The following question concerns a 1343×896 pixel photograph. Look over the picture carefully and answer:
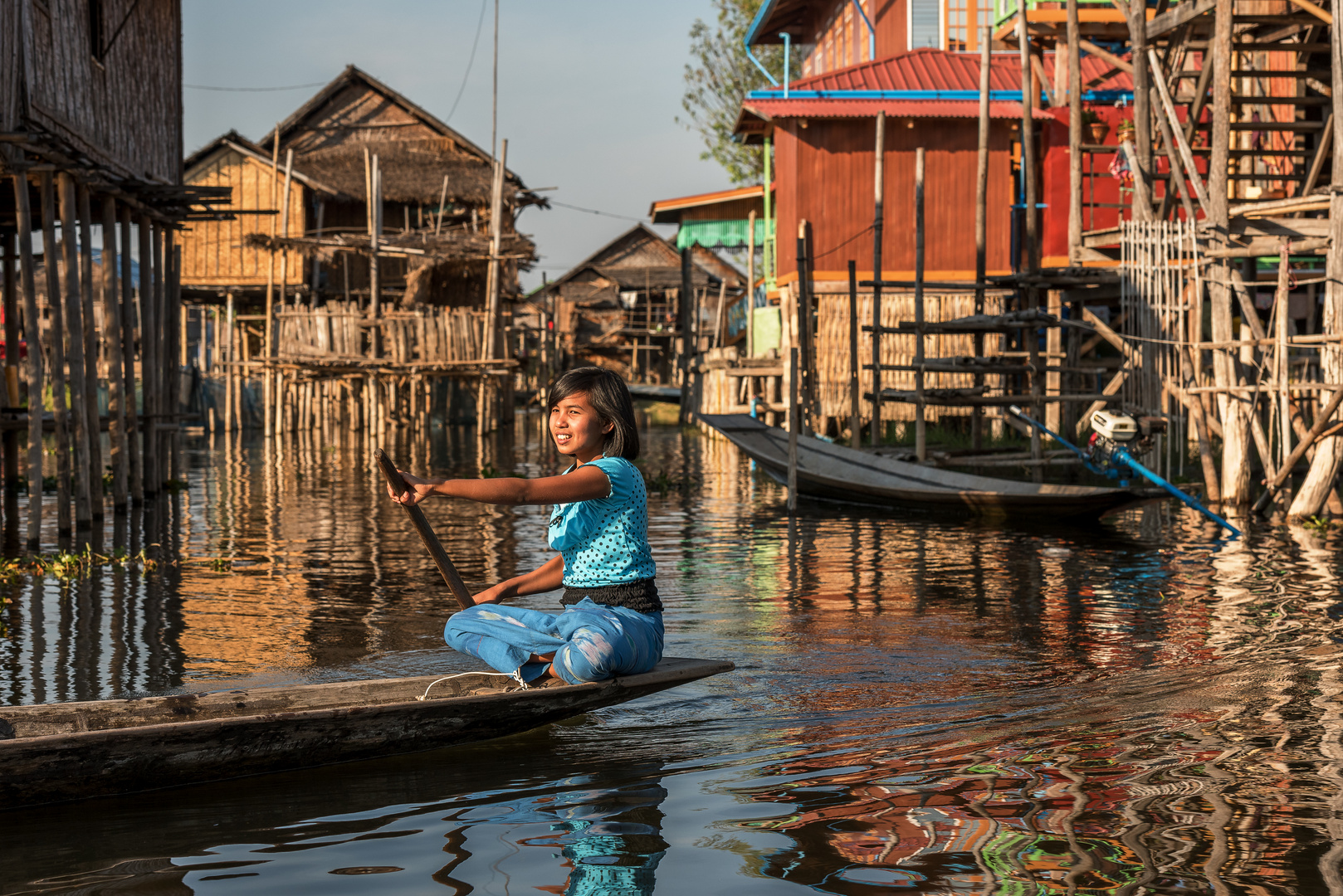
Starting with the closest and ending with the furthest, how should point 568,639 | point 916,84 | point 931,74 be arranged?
1. point 568,639
2. point 916,84
3. point 931,74

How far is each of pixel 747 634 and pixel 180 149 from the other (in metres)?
11.5

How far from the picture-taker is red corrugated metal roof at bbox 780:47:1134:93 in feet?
74.8

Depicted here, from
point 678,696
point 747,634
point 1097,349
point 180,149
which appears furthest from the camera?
point 1097,349

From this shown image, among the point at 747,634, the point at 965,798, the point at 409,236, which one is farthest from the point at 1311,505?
the point at 409,236

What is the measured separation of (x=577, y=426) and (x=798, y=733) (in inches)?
63.3

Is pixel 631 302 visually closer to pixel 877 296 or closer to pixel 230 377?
pixel 230 377

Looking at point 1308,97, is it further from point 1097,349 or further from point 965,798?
point 965,798

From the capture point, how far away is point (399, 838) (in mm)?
4340

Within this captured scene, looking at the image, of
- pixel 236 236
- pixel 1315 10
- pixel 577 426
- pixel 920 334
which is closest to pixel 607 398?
pixel 577 426

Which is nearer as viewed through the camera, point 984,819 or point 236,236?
point 984,819

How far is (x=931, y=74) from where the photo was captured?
76.5ft

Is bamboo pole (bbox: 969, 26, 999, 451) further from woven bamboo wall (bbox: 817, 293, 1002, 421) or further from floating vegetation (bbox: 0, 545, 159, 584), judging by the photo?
floating vegetation (bbox: 0, 545, 159, 584)

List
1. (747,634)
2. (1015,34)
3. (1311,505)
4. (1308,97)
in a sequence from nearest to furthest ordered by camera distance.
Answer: (747,634) → (1311,505) → (1308,97) → (1015,34)

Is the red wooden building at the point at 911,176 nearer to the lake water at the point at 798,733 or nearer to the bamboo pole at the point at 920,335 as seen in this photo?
the bamboo pole at the point at 920,335
